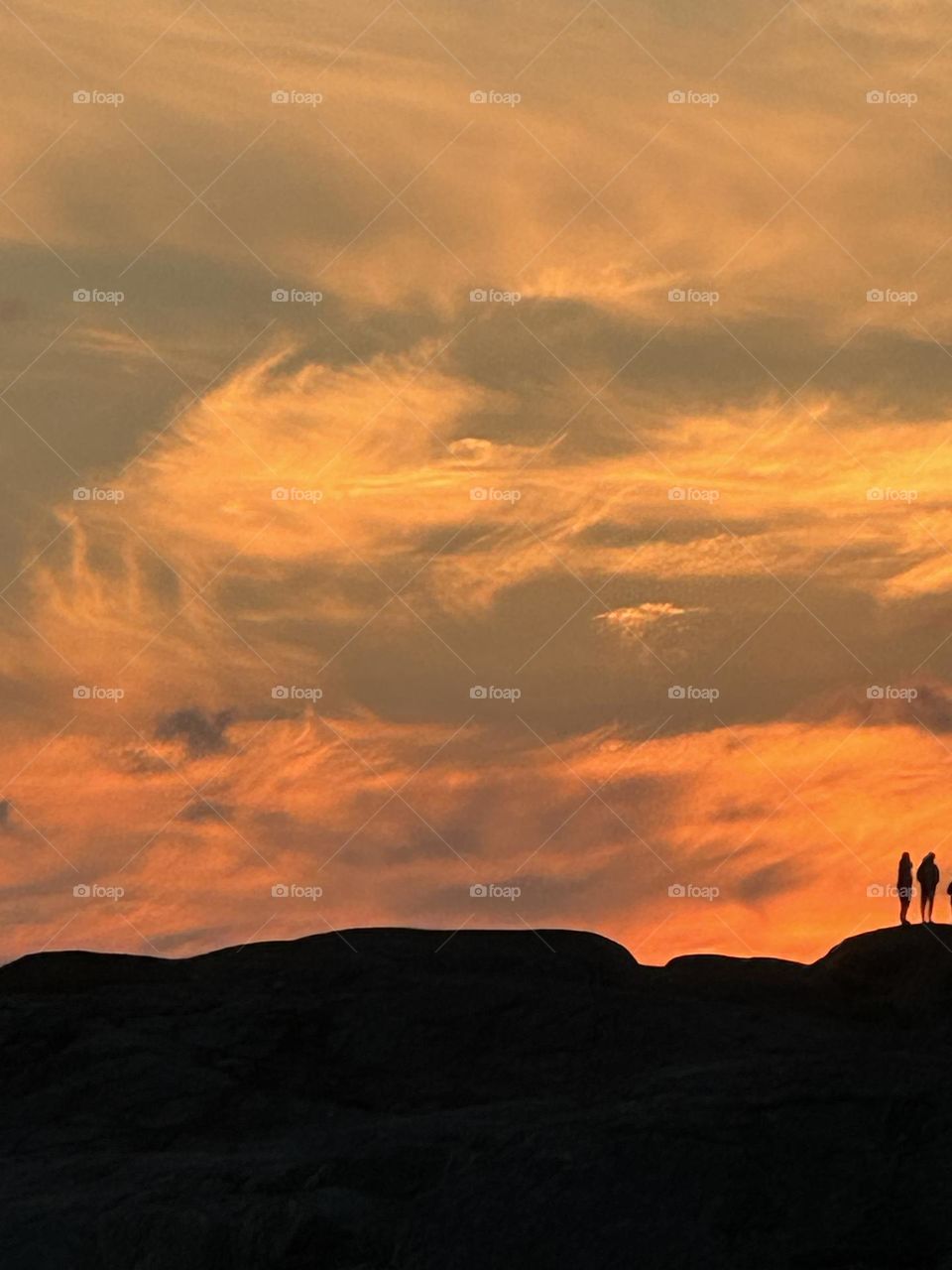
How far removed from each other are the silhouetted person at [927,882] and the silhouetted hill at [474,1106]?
3.00m

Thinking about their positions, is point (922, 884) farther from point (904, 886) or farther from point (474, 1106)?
point (474, 1106)

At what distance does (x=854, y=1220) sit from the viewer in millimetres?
26000

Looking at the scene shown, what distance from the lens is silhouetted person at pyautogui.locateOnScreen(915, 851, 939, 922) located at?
41062 mm

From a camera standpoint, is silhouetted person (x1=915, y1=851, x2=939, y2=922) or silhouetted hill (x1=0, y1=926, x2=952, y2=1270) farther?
silhouetted person (x1=915, y1=851, x2=939, y2=922)

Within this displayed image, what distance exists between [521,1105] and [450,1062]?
11.3ft

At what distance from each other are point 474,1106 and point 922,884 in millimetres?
15495

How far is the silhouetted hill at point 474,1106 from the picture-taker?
26078mm

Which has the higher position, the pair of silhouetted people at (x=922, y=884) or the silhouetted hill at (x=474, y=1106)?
the pair of silhouetted people at (x=922, y=884)

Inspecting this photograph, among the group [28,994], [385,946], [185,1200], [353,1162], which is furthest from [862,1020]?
[28,994]

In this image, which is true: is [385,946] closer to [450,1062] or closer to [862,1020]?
[450,1062]

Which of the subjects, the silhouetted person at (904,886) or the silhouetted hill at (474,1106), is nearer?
the silhouetted hill at (474,1106)

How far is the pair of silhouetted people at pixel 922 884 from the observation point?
4091cm

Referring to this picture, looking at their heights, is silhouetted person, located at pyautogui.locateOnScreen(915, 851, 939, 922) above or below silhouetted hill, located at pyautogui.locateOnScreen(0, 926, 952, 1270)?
above

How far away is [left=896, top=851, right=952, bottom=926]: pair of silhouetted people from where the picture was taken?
134 feet
